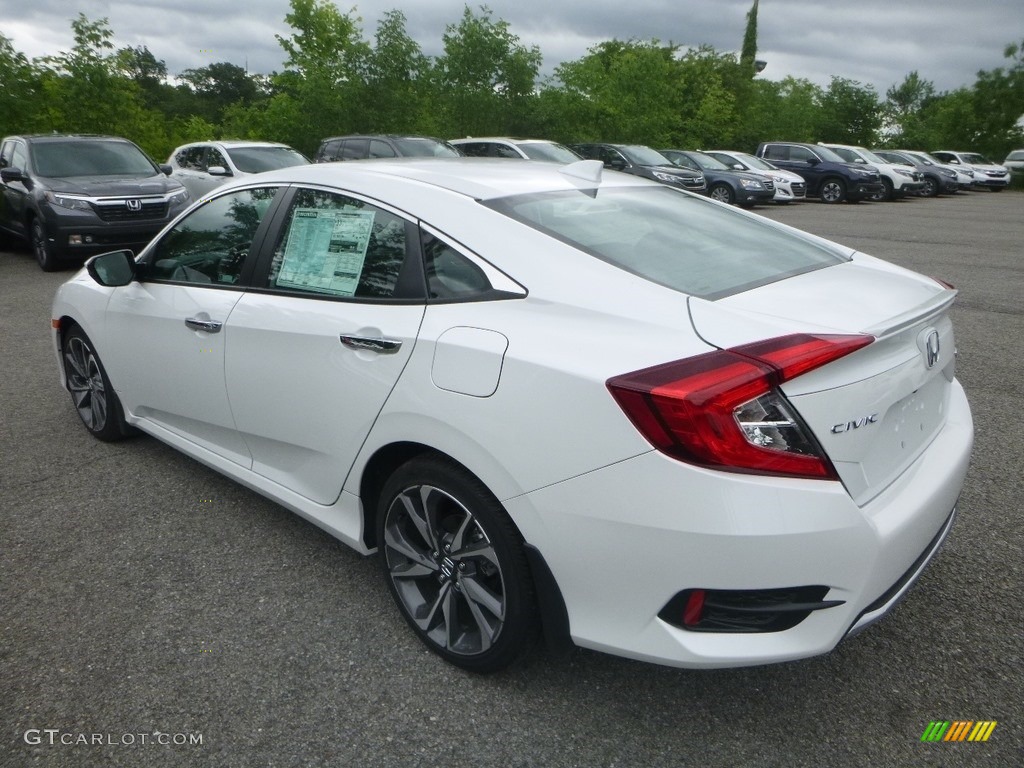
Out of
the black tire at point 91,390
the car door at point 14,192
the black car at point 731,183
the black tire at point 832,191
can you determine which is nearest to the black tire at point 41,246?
the car door at point 14,192

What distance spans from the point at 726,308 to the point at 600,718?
121 centimetres

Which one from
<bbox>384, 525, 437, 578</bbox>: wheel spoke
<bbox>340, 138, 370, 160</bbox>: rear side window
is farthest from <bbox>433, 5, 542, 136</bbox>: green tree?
<bbox>384, 525, 437, 578</bbox>: wheel spoke

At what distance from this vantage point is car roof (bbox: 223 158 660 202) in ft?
9.13

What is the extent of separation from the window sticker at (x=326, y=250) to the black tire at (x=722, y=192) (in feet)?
65.4

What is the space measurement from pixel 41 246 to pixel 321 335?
9.98 m

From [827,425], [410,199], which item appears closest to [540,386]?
[827,425]

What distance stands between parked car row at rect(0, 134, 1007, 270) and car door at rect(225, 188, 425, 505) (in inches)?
73.4

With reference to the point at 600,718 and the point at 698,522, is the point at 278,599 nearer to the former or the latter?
the point at 600,718

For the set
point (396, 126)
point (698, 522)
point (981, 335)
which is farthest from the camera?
point (396, 126)

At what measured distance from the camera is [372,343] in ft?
8.46

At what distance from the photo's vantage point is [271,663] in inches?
105

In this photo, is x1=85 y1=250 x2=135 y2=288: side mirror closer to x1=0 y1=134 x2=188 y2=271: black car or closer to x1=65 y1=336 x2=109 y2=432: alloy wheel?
x1=65 y1=336 x2=109 y2=432: alloy wheel

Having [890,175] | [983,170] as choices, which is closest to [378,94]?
[890,175]

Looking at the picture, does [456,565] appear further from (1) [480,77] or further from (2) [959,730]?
(1) [480,77]
